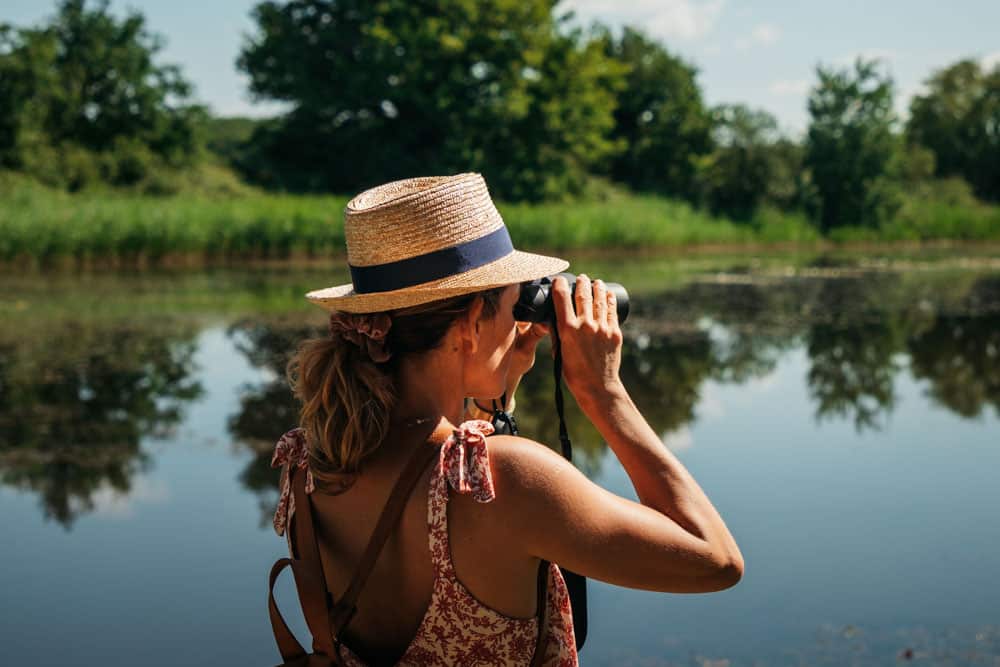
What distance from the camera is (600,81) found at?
40406mm

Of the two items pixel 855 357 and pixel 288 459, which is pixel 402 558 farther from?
pixel 855 357

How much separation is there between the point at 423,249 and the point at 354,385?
0.76 feet

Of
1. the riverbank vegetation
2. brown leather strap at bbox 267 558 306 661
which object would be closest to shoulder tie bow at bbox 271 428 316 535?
brown leather strap at bbox 267 558 306 661

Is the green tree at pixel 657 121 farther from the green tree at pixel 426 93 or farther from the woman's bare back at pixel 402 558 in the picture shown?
the woman's bare back at pixel 402 558

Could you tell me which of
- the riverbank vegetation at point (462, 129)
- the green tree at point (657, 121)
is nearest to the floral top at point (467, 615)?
the riverbank vegetation at point (462, 129)

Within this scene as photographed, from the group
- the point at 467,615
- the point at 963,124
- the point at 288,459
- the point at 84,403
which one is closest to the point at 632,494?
the point at 288,459

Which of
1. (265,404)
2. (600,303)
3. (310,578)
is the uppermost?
(600,303)

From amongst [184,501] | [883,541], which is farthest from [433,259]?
[184,501]

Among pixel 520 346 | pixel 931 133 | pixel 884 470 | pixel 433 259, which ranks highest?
pixel 931 133

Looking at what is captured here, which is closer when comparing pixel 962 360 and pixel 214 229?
pixel 962 360

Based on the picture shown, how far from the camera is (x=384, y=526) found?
1.58 meters

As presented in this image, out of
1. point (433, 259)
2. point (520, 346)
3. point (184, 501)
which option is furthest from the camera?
point (184, 501)

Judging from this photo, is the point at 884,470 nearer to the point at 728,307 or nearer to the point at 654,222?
the point at 728,307

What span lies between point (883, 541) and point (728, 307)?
385 inches
